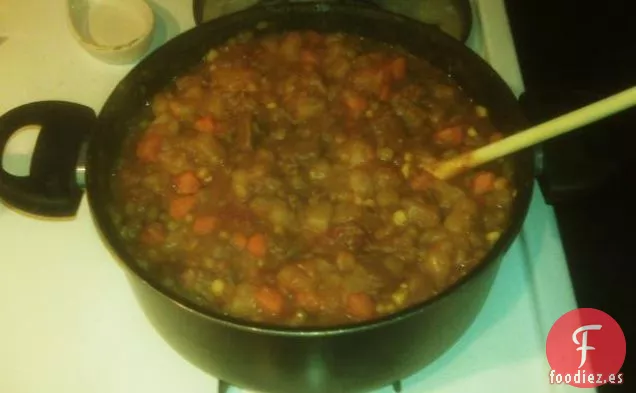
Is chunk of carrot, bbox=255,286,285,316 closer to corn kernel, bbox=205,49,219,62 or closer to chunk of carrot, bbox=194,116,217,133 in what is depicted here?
chunk of carrot, bbox=194,116,217,133

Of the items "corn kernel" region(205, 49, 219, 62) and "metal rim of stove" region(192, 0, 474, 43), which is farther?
"metal rim of stove" region(192, 0, 474, 43)

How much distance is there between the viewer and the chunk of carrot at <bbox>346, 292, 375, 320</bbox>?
41.9 inches

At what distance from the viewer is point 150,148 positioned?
1236mm

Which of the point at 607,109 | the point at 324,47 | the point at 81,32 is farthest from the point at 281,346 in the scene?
the point at 81,32

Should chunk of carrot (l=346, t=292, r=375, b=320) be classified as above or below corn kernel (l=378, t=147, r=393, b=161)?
below

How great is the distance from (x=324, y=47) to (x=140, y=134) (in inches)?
13.2

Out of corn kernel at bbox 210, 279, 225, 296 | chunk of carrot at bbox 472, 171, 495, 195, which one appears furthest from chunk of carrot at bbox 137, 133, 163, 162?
chunk of carrot at bbox 472, 171, 495, 195

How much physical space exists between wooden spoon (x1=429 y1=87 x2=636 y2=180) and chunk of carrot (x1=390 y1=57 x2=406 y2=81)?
211 mm

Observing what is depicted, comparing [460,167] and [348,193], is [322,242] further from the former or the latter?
[460,167]

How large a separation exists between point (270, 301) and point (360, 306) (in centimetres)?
12

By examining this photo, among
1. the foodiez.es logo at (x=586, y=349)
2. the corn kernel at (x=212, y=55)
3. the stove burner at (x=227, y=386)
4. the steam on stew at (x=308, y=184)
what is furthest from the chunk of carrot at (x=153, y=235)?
the foodiez.es logo at (x=586, y=349)

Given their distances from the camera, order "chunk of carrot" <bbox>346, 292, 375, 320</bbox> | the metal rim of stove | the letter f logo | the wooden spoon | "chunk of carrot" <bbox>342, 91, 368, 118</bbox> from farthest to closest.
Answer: the metal rim of stove, "chunk of carrot" <bbox>342, 91, 368, 118</bbox>, the letter f logo, "chunk of carrot" <bbox>346, 292, 375, 320</bbox>, the wooden spoon

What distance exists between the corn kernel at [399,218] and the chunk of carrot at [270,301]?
7.9 inches

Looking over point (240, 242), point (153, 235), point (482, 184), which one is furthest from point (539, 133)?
point (153, 235)
